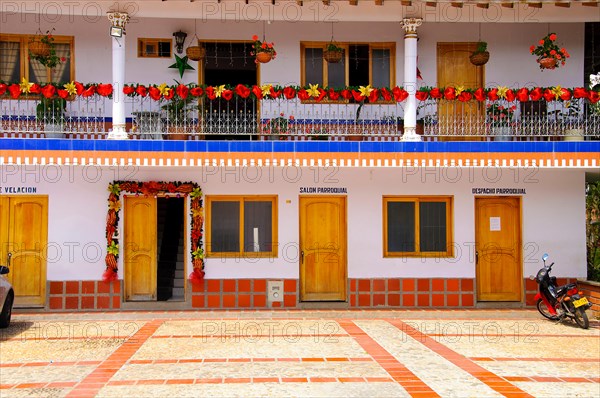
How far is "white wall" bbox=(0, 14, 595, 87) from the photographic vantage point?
47.2 feet

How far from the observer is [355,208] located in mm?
14023

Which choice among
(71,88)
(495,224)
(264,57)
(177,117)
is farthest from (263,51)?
(495,224)

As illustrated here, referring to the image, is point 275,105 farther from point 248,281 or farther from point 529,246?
point 529,246

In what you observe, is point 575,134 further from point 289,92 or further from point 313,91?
point 289,92

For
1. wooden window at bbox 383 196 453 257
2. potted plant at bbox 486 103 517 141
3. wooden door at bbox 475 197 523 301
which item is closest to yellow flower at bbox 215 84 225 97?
wooden window at bbox 383 196 453 257

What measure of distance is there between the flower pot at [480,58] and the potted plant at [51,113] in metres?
8.77

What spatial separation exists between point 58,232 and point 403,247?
7.21 meters

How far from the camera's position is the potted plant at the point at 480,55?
14.2m

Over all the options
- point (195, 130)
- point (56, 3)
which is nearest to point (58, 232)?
point (195, 130)

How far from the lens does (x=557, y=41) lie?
15.0m

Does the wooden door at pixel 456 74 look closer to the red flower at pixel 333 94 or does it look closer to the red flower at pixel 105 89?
the red flower at pixel 333 94

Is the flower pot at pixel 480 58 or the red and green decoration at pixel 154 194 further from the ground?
the flower pot at pixel 480 58


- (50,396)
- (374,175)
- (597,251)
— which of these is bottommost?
(50,396)

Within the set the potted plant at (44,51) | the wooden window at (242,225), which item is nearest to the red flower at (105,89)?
the potted plant at (44,51)
